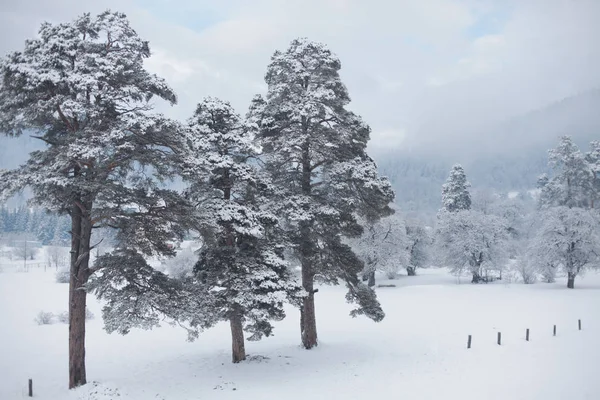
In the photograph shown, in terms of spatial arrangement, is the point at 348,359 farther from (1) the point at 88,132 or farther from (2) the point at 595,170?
(2) the point at 595,170

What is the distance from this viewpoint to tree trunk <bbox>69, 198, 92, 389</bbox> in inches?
531

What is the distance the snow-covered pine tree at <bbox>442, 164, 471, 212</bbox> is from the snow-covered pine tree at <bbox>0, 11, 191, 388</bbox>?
2153 inches

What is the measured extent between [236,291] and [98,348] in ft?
40.2

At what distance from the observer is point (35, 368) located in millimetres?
18281

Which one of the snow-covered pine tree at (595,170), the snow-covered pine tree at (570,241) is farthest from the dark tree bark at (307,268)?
the snow-covered pine tree at (595,170)

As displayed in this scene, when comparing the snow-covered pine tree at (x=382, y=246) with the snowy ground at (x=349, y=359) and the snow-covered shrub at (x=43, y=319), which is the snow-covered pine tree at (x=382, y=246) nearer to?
the snowy ground at (x=349, y=359)

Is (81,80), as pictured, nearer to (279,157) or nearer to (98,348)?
(279,157)

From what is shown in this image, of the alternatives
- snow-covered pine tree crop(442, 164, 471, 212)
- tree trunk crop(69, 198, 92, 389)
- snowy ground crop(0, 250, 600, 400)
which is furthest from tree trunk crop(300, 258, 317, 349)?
snow-covered pine tree crop(442, 164, 471, 212)

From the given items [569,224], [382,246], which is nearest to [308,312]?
[382,246]

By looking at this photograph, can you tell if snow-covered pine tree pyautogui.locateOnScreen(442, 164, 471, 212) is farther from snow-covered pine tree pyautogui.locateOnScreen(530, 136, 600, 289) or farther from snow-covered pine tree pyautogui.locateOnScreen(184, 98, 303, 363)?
snow-covered pine tree pyautogui.locateOnScreen(184, 98, 303, 363)

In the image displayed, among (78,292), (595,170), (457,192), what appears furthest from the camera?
(457,192)

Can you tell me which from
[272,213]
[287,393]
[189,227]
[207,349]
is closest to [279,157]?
[272,213]

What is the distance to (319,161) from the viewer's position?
738 inches

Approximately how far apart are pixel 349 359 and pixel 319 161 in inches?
359
